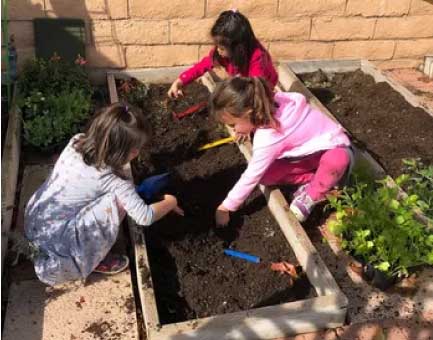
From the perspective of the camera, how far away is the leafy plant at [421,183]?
3.44m

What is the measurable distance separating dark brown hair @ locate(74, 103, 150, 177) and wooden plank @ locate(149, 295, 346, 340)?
882 mm

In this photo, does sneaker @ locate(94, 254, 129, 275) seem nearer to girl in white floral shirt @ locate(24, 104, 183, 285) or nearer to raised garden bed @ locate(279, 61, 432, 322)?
girl in white floral shirt @ locate(24, 104, 183, 285)

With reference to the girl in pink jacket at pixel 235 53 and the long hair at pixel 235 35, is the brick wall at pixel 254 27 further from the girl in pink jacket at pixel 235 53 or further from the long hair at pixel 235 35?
the long hair at pixel 235 35

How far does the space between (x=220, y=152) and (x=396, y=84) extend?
1.93m

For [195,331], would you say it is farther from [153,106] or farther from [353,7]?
[353,7]

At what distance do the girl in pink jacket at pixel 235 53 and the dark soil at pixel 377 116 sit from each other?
85 centimetres

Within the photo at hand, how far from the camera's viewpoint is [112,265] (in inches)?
126

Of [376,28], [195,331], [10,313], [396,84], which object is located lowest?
[10,313]

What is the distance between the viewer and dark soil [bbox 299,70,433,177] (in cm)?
417

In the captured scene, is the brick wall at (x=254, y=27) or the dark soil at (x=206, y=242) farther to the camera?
the brick wall at (x=254, y=27)

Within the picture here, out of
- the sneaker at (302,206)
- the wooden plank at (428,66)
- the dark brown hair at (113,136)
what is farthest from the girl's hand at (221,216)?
the wooden plank at (428,66)

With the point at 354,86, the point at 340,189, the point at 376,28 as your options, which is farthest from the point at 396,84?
the point at 340,189

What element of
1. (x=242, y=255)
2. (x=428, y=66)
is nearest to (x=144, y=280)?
(x=242, y=255)

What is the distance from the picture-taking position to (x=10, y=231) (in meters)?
3.37
